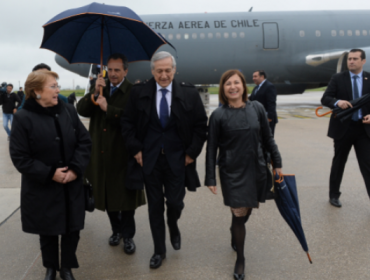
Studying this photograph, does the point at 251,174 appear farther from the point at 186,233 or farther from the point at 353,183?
the point at 353,183

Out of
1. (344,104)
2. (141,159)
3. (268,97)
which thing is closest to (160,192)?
(141,159)

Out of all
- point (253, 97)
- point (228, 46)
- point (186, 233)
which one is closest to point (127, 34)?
point (186, 233)

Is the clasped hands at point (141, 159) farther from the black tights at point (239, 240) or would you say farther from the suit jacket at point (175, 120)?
the black tights at point (239, 240)

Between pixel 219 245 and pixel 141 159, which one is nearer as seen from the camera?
pixel 141 159

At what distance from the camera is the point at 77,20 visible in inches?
129

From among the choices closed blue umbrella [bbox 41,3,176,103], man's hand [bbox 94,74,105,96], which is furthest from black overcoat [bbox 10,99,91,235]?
closed blue umbrella [bbox 41,3,176,103]

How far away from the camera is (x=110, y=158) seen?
Result: 3141 millimetres

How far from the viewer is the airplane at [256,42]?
44.6ft

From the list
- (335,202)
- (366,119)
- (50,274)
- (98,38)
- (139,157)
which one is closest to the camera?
(50,274)

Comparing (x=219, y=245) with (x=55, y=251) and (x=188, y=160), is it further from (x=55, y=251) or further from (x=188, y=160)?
(x=55, y=251)

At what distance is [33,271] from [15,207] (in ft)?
5.66

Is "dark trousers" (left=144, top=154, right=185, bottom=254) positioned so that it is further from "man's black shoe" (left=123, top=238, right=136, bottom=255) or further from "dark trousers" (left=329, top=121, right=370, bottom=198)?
"dark trousers" (left=329, top=121, right=370, bottom=198)

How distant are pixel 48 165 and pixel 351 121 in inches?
135

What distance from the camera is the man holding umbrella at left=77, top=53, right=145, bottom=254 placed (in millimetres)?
3115
